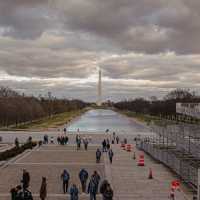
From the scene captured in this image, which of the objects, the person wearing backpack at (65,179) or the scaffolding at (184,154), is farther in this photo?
the scaffolding at (184,154)

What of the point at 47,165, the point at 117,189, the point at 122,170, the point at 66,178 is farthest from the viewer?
the point at 47,165

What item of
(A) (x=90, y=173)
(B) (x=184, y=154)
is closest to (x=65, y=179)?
(A) (x=90, y=173)

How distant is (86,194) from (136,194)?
80.3 inches

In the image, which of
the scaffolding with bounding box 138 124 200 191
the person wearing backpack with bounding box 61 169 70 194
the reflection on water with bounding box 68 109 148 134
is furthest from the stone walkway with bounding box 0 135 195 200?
the reflection on water with bounding box 68 109 148 134

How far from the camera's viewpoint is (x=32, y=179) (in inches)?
912

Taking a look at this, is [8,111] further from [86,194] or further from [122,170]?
[86,194]

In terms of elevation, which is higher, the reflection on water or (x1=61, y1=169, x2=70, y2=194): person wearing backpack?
(x1=61, y1=169, x2=70, y2=194): person wearing backpack

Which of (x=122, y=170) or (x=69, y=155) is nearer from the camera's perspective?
(x=122, y=170)

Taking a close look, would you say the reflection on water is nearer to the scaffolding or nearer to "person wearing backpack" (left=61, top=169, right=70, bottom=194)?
the scaffolding

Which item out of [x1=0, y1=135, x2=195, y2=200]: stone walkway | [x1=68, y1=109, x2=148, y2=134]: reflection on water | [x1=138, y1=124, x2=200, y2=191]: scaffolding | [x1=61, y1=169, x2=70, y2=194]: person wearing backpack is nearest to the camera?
[x1=61, y1=169, x2=70, y2=194]: person wearing backpack

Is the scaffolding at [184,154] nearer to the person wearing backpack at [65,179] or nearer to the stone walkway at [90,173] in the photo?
the stone walkway at [90,173]

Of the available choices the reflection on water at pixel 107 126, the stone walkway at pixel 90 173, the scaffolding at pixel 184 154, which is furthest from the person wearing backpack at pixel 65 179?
the reflection on water at pixel 107 126

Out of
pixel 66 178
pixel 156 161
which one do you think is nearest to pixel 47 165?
pixel 156 161

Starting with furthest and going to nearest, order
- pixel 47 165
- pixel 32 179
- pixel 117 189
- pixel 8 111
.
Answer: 1. pixel 8 111
2. pixel 47 165
3. pixel 32 179
4. pixel 117 189
